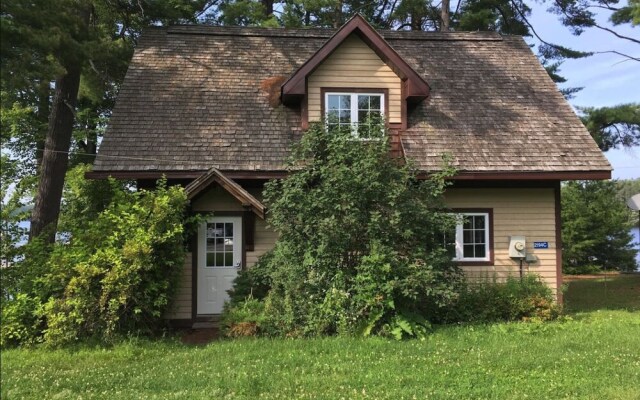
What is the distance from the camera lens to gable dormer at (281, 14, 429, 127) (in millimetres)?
11789

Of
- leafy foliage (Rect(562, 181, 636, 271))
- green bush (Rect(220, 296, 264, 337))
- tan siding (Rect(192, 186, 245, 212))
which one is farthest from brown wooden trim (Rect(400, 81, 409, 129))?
leafy foliage (Rect(562, 181, 636, 271))

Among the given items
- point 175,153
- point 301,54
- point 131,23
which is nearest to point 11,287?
point 175,153

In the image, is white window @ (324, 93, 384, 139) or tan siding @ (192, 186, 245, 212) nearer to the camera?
tan siding @ (192, 186, 245, 212)

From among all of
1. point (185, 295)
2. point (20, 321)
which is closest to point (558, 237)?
point (185, 295)

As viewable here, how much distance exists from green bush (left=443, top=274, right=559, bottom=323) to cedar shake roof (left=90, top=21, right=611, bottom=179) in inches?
98.3

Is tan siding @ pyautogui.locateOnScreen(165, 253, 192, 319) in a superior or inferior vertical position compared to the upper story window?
inferior

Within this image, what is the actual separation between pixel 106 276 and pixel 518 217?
8566 millimetres

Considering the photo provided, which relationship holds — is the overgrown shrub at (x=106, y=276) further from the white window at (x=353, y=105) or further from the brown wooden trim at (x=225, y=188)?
the white window at (x=353, y=105)

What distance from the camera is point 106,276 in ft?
26.4

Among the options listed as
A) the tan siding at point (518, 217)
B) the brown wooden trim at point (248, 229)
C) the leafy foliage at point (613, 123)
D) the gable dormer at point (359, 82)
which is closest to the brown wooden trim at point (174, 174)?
the brown wooden trim at point (248, 229)

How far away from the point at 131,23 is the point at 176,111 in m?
6.85

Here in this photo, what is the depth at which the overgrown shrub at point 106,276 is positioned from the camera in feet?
26.1

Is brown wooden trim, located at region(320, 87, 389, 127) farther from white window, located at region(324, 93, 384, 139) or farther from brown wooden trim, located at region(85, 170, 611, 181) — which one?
brown wooden trim, located at region(85, 170, 611, 181)

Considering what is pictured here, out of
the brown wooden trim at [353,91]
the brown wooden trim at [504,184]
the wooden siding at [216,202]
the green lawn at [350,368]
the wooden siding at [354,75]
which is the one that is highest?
the wooden siding at [354,75]
